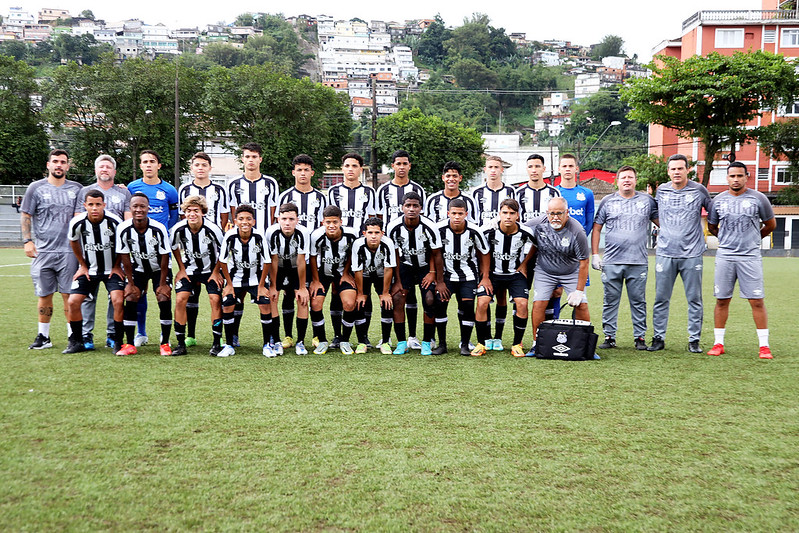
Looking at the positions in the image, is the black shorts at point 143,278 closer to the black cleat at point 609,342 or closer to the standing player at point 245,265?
the standing player at point 245,265

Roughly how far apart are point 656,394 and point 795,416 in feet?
3.01

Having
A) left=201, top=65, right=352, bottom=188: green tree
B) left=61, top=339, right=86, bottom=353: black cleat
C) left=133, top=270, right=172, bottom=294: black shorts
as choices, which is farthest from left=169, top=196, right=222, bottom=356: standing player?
left=201, top=65, right=352, bottom=188: green tree

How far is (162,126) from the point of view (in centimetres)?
4628

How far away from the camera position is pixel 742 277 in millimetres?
7062

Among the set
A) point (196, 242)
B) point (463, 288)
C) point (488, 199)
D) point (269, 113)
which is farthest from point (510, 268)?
point (269, 113)

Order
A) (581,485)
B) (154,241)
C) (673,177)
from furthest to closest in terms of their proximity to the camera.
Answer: (673,177)
(154,241)
(581,485)

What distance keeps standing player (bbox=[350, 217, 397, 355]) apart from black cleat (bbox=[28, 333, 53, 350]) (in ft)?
10.00

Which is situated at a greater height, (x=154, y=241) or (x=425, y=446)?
(x=154, y=241)

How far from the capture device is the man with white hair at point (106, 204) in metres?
7.09

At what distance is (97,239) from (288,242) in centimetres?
179

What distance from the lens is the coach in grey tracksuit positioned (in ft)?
24.0

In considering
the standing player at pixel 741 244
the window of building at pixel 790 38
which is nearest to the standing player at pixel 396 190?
the standing player at pixel 741 244

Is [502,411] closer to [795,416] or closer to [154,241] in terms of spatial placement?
[795,416]

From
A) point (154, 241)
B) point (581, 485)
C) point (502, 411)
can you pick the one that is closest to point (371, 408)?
point (502, 411)
